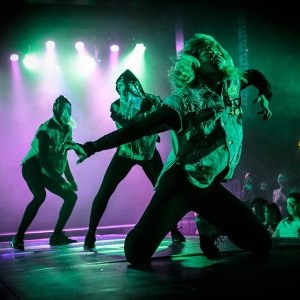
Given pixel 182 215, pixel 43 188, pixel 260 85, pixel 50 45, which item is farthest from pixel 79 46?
pixel 182 215

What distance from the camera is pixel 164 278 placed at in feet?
6.45

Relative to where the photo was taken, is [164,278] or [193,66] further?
[193,66]

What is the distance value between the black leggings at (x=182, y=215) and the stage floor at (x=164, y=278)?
0.11m

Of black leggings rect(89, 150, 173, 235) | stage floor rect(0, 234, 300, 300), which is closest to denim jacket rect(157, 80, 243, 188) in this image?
stage floor rect(0, 234, 300, 300)

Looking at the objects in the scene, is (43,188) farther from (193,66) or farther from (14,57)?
(14,57)

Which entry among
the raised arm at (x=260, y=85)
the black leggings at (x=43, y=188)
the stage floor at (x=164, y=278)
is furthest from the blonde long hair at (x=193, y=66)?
the black leggings at (x=43, y=188)

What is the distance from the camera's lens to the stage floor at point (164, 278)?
160cm

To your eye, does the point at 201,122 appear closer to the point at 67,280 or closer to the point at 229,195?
the point at 229,195

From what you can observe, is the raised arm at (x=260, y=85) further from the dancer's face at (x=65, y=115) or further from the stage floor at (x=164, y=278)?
the dancer's face at (x=65, y=115)

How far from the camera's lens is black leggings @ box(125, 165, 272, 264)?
2.50 m

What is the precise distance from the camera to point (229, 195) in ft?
8.68

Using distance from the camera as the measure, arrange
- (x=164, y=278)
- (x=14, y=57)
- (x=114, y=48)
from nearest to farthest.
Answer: (x=164, y=278) → (x=14, y=57) → (x=114, y=48)

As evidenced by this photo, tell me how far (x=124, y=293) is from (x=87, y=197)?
8.95 metres

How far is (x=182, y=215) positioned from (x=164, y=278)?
24.3 inches
